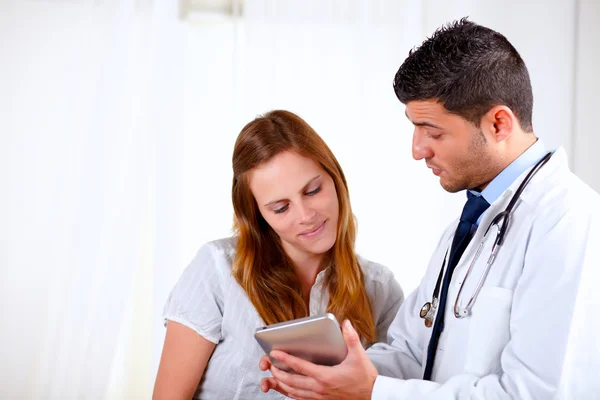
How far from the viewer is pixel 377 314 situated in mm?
2318

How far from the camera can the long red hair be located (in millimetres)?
2203

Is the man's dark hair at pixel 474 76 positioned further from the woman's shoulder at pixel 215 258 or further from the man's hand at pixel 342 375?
the woman's shoulder at pixel 215 258

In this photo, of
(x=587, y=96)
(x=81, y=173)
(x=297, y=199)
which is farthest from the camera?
(x=587, y=96)

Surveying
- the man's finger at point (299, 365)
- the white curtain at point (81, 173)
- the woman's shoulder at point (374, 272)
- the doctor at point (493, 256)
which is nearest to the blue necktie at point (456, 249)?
the doctor at point (493, 256)

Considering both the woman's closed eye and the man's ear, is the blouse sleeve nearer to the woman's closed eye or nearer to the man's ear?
the woman's closed eye

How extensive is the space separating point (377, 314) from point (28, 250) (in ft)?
6.23

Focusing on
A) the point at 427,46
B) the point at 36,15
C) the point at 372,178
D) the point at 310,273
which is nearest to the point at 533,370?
the point at 427,46

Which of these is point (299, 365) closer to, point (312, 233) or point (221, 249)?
point (312, 233)

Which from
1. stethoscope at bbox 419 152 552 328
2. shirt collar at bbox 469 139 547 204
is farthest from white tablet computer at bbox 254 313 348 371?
shirt collar at bbox 469 139 547 204

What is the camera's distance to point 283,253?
238cm

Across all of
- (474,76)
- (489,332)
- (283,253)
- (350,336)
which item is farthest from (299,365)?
(474,76)

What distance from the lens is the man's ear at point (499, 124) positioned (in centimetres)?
164

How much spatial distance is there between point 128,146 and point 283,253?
1.34 metres

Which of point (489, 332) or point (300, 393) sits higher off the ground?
point (489, 332)
